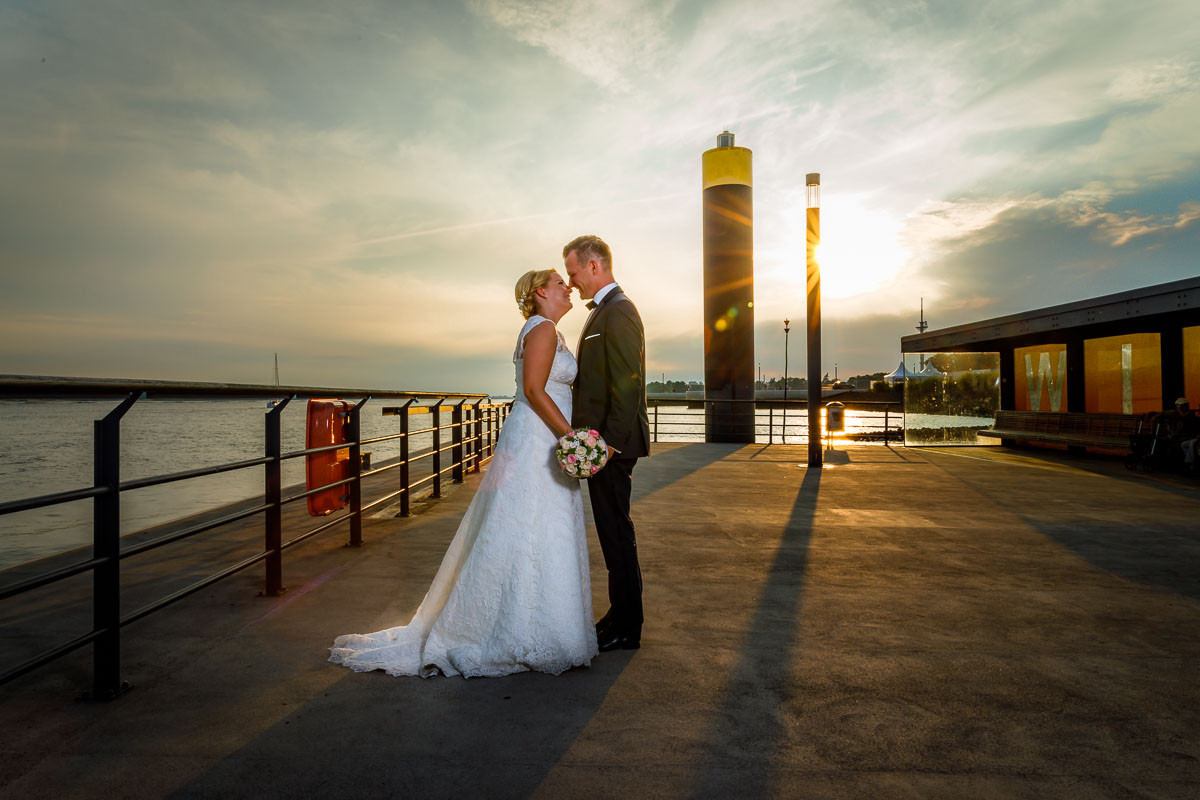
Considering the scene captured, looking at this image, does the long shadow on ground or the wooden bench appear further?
the wooden bench

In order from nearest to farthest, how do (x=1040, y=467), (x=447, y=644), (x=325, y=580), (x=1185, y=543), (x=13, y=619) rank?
(x=447, y=644) < (x=13, y=619) < (x=325, y=580) < (x=1185, y=543) < (x=1040, y=467)

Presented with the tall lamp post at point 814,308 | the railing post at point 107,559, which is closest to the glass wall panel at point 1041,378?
the tall lamp post at point 814,308

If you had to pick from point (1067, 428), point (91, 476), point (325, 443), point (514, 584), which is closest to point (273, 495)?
point (325, 443)

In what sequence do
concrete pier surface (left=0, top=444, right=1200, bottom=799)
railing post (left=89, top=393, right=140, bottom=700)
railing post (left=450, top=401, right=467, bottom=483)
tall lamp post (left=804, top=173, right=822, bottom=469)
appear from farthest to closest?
tall lamp post (left=804, top=173, right=822, bottom=469), railing post (left=450, top=401, right=467, bottom=483), railing post (left=89, top=393, right=140, bottom=700), concrete pier surface (left=0, top=444, right=1200, bottom=799)

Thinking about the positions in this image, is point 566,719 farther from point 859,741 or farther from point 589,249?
point 589,249

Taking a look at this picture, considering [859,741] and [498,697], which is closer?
[859,741]

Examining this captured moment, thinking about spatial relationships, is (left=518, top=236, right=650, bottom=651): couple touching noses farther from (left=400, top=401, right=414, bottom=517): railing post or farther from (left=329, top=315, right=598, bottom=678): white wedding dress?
(left=400, top=401, right=414, bottom=517): railing post

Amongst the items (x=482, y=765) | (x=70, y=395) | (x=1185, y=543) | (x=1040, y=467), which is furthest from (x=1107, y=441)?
(x=70, y=395)

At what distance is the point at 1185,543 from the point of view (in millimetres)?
5359

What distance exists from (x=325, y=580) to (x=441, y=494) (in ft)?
12.1

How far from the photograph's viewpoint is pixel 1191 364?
11312 mm

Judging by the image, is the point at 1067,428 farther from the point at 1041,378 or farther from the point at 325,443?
the point at 325,443

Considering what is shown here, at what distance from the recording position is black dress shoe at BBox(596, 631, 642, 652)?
3102 mm

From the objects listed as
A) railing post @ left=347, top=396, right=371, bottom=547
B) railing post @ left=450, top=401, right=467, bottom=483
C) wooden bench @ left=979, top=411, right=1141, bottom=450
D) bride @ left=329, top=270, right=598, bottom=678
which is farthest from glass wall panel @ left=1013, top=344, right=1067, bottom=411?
bride @ left=329, top=270, right=598, bottom=678
